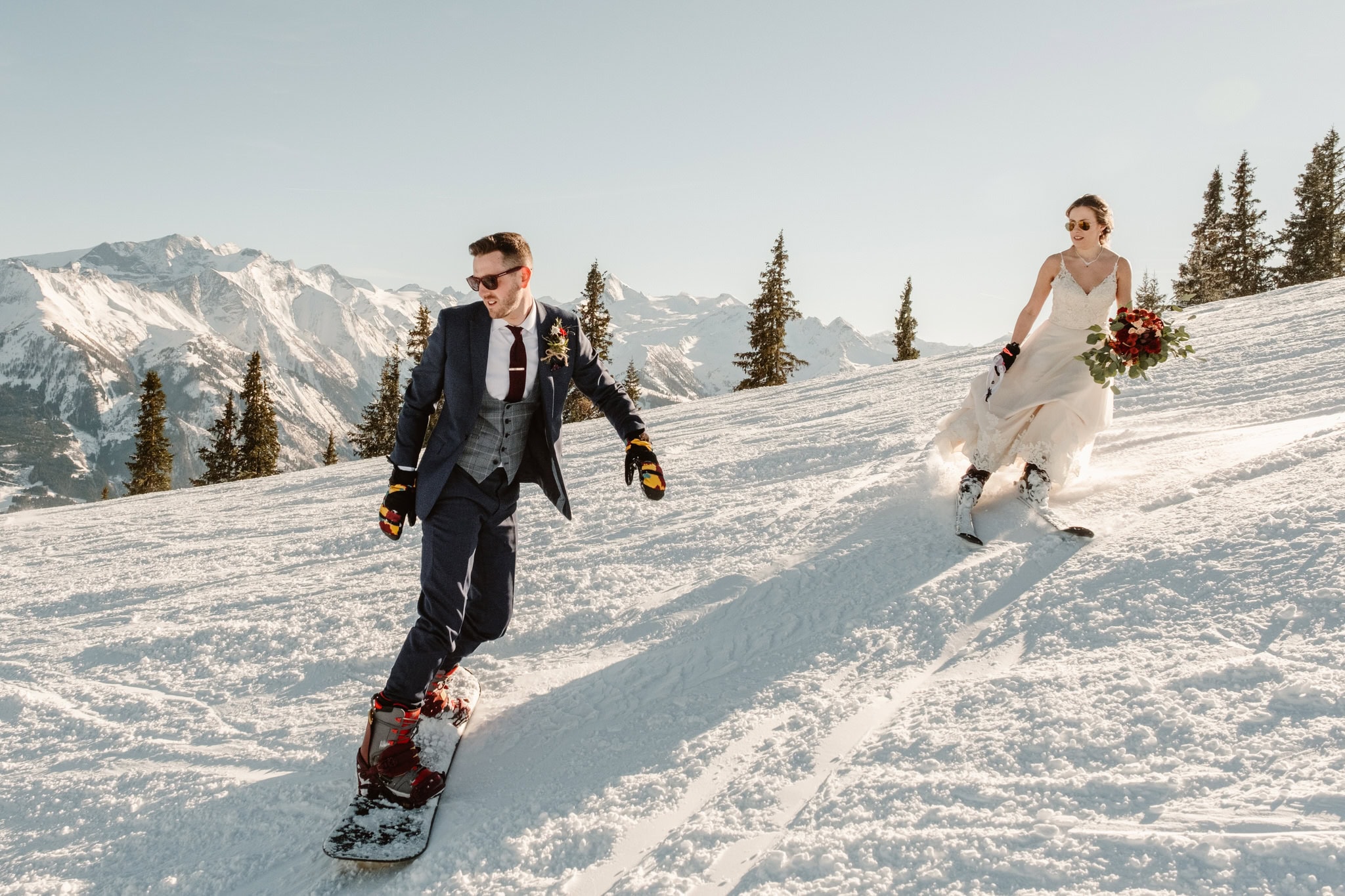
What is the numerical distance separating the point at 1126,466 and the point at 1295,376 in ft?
13.3

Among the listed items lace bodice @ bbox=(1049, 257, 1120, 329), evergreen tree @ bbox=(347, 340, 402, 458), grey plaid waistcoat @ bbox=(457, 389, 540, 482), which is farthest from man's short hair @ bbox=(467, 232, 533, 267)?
evergreen tree @ bbox=(347, 340, 402, 458)

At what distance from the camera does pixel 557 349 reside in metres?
3.86

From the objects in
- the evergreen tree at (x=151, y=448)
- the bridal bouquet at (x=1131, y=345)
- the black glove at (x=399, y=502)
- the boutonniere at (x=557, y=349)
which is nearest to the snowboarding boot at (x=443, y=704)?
the black glove at (x=399, y=502)

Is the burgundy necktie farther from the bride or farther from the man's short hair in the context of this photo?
the bride

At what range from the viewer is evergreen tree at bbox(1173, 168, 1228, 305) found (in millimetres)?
37750

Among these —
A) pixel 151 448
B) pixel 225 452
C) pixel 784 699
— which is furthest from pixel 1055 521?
pixel 151 448

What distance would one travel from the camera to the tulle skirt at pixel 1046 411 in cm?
555

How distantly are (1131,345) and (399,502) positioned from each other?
4.85 metres

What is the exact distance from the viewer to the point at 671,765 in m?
3.41

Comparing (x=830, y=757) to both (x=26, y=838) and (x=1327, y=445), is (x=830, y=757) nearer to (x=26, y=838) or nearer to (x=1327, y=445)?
(x=26, y=838)

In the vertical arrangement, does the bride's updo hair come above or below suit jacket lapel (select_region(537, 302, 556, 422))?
above

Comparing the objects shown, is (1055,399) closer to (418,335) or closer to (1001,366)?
(1001,366)

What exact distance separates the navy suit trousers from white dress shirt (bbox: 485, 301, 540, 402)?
436mm

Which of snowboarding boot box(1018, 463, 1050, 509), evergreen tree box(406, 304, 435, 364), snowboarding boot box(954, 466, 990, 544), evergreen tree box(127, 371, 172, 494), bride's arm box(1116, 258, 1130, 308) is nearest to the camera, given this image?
snowboarding boot box(954, 466, 990, 544)
